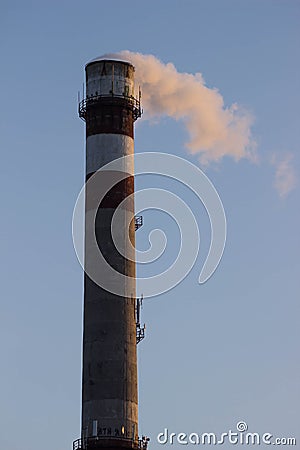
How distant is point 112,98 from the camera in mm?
89062

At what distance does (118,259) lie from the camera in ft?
281

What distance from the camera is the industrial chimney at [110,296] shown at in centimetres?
8200

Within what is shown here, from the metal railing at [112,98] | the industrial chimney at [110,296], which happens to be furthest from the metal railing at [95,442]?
the metal railing at [112,98]

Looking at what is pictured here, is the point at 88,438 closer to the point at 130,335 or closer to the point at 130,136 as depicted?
the point at 130,335

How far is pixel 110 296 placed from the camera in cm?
8444

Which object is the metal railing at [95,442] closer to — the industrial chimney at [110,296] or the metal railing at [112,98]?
the industrial chimney at [110,296]

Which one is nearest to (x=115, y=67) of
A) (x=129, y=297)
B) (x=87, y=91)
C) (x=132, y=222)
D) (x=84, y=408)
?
(x=87, y=91)

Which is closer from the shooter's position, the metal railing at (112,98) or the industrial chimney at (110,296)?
the industrial chimney at (110,296)

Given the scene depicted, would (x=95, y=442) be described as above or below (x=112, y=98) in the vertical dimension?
below

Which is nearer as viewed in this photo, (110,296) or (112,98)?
(110,296)

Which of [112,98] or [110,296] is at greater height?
[112,98]

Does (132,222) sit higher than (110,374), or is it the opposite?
(132,222)

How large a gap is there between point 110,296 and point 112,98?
14.6m

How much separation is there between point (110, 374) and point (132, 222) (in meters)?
11.0
